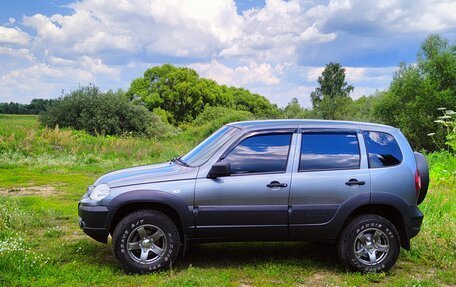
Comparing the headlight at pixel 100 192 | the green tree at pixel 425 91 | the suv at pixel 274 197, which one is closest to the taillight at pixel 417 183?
the suv at pixel 274 197

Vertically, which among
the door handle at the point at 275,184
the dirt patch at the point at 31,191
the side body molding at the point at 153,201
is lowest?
the dirt patch at the point at 31,191

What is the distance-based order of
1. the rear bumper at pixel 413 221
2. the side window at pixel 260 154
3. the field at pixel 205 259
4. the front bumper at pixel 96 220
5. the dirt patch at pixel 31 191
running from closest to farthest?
the field at pixel 205 259 → the front bumper at pixel 96 220 → the side window at pixel 260 154 → the rear bumper at pixel 413 221 → the dirt patch at pixel 31 191

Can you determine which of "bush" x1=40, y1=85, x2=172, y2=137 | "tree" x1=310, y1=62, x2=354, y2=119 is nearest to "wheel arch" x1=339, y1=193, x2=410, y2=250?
"bush" x1=40, y1=85, x2=172, y2=137

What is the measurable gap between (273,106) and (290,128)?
231 feet

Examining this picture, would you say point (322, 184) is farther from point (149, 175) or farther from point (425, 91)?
point (425, 91)

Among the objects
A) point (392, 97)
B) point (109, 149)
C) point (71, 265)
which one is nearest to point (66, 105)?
point (109, 149)

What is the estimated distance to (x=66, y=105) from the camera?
3111cm

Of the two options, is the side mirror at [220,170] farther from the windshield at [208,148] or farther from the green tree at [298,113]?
the green tree at [298,113]

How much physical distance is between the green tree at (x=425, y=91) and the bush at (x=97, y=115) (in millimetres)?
23819

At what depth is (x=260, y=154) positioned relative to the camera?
5.99 meters

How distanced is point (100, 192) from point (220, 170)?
1566mm

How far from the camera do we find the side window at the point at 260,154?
5.91 metres

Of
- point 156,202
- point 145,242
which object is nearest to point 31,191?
point 145,242

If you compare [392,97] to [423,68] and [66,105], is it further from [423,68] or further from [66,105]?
[66,105]
